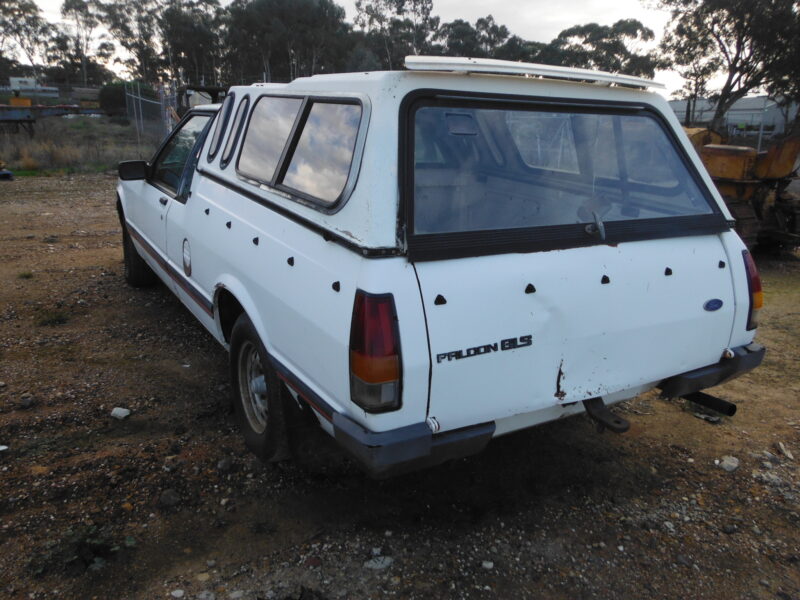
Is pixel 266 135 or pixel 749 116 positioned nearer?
pixel 266 135

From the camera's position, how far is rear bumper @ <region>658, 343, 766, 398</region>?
2.85 meters

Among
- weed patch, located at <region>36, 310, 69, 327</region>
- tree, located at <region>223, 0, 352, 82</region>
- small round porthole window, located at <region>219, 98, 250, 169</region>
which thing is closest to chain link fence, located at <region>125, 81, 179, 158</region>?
weed patch, located at <region>36, 310, 69, 327</region>

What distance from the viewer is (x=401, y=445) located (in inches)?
86.3

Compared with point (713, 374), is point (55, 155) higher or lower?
lower

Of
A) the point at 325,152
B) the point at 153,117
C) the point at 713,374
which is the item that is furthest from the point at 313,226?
the point at 153,117

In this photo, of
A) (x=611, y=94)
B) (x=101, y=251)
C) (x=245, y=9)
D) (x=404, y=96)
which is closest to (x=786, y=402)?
(x=611, y=94)

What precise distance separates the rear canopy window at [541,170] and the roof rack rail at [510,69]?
0.51 feet

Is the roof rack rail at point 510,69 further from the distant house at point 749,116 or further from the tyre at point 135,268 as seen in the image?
the distant house at point 749,116

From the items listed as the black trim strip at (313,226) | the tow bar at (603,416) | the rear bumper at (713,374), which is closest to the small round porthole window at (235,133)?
the black trim strip at (313,226)

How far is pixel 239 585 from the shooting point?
2.43 metres

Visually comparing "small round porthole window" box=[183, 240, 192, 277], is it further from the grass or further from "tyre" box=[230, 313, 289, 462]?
the grass

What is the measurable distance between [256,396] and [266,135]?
1.40 metres

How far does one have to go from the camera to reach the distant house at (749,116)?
2597 centimetres

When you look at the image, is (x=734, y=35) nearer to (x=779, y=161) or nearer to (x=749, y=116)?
(x=749, y=116)
